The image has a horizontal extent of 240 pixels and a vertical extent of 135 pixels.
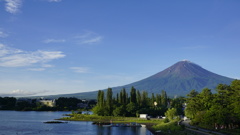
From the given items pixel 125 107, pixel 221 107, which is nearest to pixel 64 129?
pixel 125 107

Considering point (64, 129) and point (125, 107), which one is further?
point (125, 107)

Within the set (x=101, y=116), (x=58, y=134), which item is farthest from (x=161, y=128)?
(x=101, y=116)

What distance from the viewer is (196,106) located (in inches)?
2916

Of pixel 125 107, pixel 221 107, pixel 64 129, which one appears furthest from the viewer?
pixel 125 107

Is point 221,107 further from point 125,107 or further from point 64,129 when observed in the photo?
point 125,107

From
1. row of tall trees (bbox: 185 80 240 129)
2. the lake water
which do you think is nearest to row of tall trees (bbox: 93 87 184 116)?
the lake water

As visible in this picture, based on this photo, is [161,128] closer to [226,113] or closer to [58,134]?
[226,113]

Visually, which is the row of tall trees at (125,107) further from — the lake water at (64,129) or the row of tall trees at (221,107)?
the row of tall trees at (221,107)

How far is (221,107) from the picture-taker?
58406 millimetres

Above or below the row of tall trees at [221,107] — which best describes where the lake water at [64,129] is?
below

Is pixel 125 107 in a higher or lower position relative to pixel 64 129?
higher

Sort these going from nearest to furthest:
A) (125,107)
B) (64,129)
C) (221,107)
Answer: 1. (221,107)
2. (64,129)
3. (125,107)

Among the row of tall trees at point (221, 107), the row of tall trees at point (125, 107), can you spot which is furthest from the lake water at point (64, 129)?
the row of tall trees at point (125, 107)

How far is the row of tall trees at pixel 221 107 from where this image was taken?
5526cm
